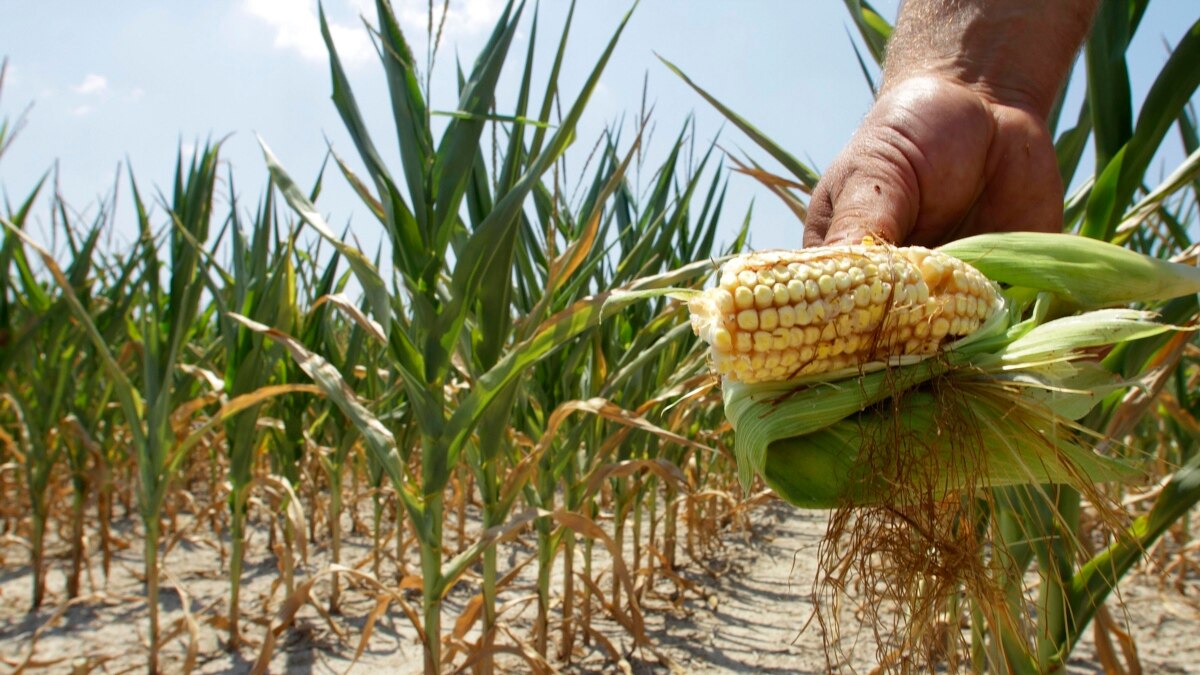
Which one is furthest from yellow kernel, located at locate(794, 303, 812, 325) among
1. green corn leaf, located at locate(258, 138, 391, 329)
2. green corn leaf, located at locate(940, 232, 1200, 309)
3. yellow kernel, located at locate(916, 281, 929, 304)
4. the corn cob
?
green corn leaf, located at locate(258, 138, 391, 329)

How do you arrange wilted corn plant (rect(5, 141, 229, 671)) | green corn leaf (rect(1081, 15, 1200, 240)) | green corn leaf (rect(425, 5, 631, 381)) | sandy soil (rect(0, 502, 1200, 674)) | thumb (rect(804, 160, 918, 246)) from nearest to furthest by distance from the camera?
thumb (rect(804, 160, 918, 246)), green corn leaf (rect(1081, 15, 1200, 240)), green corn leaf (rect(425, 5, 631, 381)), wilted corn plant (rect(5, 141, 229, 671)), sandy soil (rect(0, 502, 1200, 674))

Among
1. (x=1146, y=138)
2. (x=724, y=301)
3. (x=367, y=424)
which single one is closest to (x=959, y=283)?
(x=724, y=301)

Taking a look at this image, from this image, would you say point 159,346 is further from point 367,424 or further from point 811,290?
point 811,290

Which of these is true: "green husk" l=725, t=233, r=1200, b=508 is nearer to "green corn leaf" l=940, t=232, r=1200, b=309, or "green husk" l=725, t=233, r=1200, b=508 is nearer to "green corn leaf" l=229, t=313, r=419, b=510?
"green corn leaf" l=940, t=232, r=1200, b=309

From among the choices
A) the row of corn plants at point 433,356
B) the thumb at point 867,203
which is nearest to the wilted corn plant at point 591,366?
the row of corn plants at point 433,356

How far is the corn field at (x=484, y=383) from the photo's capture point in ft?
4.03

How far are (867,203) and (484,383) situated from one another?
72 centimetres

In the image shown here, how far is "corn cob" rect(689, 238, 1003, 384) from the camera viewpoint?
2.55 ft

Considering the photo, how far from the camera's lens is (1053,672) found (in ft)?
4.12

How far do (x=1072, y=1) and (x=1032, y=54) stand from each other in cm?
10

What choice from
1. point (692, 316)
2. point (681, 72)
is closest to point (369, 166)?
point (681, 72)

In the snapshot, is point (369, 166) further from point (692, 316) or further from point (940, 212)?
point (940, 212)

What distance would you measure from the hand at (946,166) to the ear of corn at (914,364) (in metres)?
0.20

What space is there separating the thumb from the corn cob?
11 centimetres
